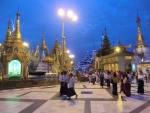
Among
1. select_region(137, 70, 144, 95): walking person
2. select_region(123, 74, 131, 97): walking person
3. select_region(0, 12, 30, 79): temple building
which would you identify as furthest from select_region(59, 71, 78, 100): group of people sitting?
select_region(0, 12, 30, 79): temple building

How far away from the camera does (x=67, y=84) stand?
16.7 m

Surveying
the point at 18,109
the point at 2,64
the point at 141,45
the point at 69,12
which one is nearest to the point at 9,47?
the point at 2,64

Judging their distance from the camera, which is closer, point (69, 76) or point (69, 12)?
point (69, 76)

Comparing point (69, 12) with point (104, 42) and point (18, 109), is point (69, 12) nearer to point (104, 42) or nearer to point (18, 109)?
point (18, 109)

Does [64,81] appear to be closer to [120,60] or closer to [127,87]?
[127,87]

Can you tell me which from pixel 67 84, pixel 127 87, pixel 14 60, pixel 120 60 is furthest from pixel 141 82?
pixel 120 60

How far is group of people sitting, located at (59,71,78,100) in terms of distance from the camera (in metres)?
15.8

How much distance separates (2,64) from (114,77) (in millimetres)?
25648

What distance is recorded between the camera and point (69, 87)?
15.9 meters

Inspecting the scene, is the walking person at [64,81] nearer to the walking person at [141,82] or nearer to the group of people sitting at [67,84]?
the group of people sitting at [67,84]

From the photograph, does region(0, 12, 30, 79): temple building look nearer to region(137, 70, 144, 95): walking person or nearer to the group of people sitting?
the group of people sitting

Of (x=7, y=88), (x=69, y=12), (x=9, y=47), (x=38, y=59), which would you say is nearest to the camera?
(x=7, y=88)

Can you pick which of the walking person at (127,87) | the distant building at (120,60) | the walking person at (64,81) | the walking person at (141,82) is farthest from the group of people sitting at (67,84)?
the distant building at (120,60)

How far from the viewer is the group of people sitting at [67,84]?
15.8 metres
